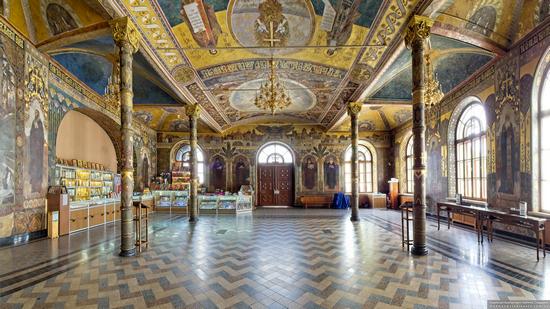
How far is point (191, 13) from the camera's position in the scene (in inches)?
234

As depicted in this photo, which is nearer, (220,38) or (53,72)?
(220,38)

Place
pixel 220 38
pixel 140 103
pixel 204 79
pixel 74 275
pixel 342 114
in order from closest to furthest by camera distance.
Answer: pixel 74 275 < pixel 220 38 < pixel 204 79 < pixel 140 103 < pixel 342 114

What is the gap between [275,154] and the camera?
17.4 meters

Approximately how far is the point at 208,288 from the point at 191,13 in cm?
592

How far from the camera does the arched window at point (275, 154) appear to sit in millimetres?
17281

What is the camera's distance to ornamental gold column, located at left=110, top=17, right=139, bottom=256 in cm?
552

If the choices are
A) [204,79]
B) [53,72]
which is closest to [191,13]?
[204,79]

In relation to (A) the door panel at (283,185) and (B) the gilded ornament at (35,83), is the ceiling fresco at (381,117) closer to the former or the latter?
(A) the door panel at (283,185)

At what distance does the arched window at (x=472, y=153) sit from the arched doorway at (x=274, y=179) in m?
9.60

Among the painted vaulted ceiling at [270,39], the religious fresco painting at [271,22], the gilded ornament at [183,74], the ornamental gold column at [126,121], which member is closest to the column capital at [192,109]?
the painted vaulted ceiling at [270,39]

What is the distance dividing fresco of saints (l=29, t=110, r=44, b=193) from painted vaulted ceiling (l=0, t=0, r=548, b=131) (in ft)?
7.21

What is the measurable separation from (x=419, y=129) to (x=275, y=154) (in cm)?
1230

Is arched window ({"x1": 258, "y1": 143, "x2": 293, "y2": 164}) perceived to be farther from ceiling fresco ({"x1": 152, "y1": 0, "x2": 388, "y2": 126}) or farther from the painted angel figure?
the painted angel figure

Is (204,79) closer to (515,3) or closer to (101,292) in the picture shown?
(101,292)
